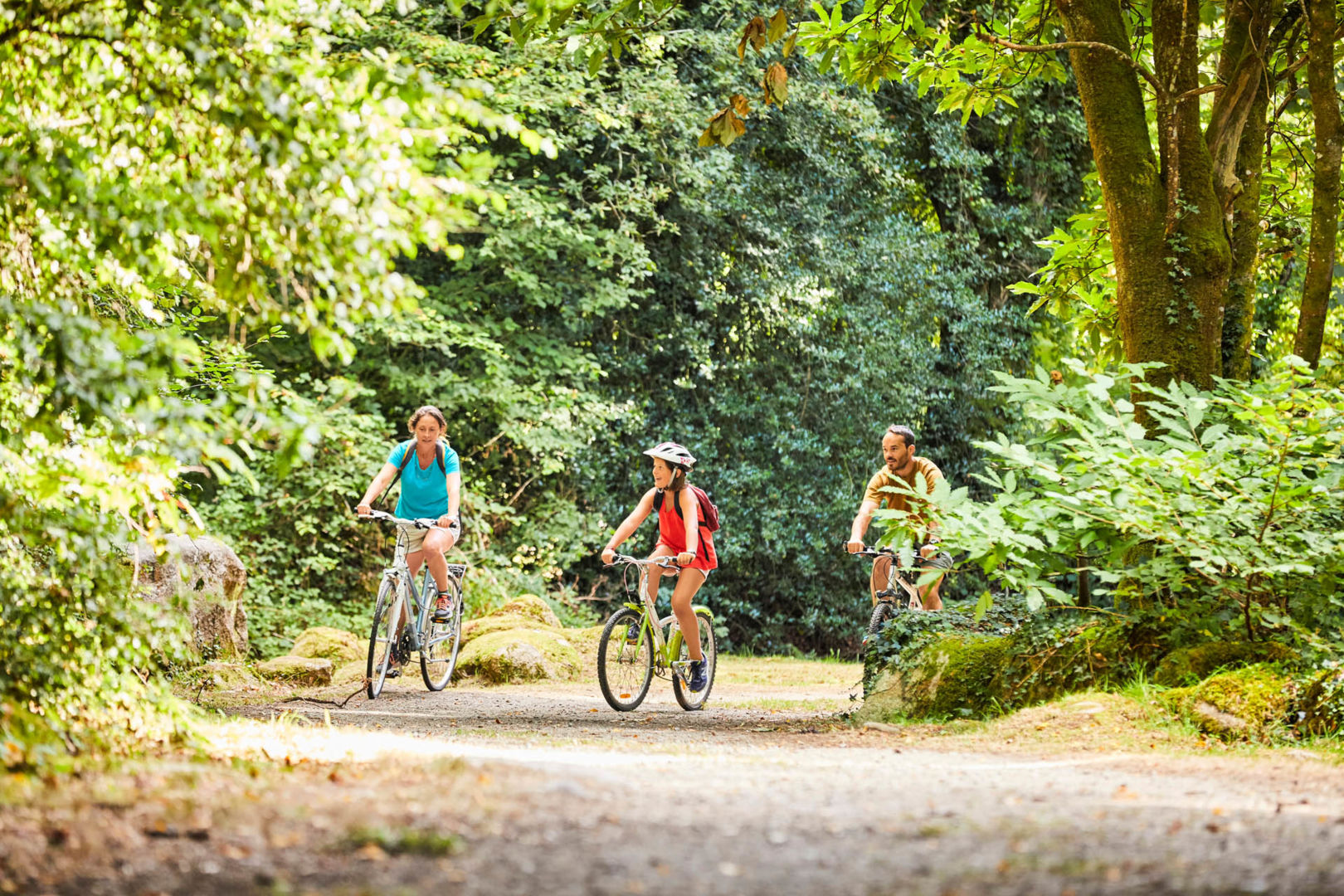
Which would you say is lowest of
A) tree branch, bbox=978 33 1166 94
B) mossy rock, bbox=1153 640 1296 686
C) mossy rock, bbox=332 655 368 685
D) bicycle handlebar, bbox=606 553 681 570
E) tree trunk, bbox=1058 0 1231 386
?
mossy rock, bbox=332 655 368 685

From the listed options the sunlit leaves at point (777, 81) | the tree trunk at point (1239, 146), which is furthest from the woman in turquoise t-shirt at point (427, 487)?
the tree trunk at point (1239, 146)

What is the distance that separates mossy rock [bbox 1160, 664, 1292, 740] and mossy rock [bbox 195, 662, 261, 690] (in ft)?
24.9

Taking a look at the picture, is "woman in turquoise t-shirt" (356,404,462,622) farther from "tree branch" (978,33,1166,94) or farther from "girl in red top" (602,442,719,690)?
"tree branch" (978,33,1166,94)

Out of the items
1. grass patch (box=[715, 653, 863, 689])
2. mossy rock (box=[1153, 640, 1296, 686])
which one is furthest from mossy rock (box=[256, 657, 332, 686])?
mossy rock (box=[1153, 640, 1296, 686])

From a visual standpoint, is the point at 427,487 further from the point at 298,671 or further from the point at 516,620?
the point at 516,620

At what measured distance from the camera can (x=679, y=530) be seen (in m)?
9.41

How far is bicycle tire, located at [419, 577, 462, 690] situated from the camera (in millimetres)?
10289

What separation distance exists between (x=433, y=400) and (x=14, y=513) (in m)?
11.3

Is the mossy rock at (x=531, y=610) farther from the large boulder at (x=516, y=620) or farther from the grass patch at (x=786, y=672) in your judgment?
the grass patch at (x=786, y=672)

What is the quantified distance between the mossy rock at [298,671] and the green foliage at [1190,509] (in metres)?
6.44

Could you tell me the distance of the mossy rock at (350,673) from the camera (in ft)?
38.2

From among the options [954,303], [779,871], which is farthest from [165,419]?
[954,303]

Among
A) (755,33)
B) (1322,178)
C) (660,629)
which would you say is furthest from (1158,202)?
(660,629)

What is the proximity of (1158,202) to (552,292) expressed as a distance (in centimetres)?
938
